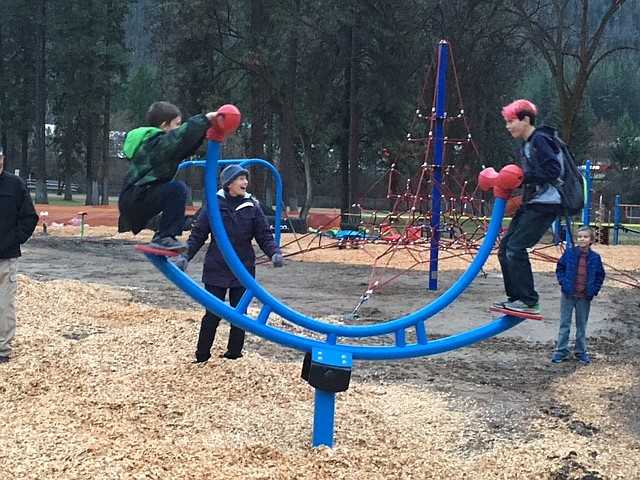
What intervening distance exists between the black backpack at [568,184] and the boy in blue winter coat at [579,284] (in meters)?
3.15

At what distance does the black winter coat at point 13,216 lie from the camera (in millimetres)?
5906

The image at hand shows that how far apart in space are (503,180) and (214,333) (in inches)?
111

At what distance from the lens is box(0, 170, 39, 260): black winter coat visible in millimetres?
5906

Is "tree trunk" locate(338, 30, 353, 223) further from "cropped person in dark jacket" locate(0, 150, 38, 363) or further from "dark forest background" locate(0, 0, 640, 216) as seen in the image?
"cropped person in dark jacket" locate(0, 150, 38, 363)

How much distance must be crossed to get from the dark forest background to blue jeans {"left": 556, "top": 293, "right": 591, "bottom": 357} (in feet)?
44.1

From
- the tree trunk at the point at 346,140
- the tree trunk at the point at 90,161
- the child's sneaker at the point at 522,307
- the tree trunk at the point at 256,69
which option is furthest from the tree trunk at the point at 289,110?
the child's sneaker at the point at 522,307

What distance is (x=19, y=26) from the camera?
42062mm

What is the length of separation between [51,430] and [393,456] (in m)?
1.78

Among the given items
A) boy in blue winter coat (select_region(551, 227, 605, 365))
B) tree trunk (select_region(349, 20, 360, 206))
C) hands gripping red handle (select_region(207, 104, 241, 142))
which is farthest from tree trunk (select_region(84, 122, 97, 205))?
hands gripping red handle (select_region(207, 104, 241, 142))

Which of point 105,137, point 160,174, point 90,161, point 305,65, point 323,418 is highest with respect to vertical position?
point 305,65

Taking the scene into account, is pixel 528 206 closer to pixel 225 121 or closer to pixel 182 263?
pixel 225 121

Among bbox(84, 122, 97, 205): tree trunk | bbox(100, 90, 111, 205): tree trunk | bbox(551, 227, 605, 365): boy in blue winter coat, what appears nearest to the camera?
bbox(551, 227, 605, 365): boy in blue winter coat

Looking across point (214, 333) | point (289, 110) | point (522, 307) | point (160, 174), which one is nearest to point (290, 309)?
point (160, 174)

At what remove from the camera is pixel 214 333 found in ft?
19.5
